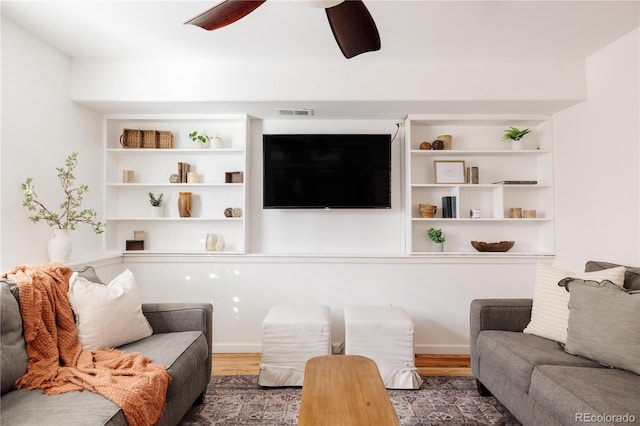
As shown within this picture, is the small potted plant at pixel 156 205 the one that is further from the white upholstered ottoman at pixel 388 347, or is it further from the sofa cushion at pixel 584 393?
the sofa cushion at pixel 584 393

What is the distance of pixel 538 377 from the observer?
168 centimetres

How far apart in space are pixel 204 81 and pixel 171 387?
232cm

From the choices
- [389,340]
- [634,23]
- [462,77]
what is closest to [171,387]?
[389,340]

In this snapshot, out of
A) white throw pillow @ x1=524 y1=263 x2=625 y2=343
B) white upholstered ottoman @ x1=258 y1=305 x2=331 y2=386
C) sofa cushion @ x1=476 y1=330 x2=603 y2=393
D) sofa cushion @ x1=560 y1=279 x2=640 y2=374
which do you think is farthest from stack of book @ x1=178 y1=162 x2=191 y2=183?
sofa cushion @ x1=560 y1=279 x2=640 y2=374

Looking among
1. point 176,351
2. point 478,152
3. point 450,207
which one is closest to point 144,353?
point 176,351

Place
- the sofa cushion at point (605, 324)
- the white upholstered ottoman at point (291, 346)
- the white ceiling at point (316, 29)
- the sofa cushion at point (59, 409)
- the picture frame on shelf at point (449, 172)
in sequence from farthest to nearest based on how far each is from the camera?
1. the picture frame on shelf at point (449, 172)
2. the white upholstered ottoman at point (291, 346)
3. the white ceiling at point (316, 29)
4. the sofa cushion at point (605, 324)
5. the sofa cushion at point (59, 409)

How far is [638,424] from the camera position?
49.4 inches

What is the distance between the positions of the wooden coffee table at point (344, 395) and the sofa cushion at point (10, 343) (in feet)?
4.04

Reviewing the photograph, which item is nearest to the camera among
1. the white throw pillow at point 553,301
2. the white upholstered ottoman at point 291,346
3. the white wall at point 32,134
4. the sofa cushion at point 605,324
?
the sofa cushion at point 605,324

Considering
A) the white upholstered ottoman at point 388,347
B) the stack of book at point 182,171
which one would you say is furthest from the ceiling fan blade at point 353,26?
the stack of book at point 182,171

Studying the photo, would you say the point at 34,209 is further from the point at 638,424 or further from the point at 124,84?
the point at 638,424

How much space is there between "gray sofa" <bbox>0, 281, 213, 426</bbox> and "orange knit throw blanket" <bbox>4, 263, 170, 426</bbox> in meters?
0.04

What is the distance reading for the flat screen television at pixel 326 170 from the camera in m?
3.27

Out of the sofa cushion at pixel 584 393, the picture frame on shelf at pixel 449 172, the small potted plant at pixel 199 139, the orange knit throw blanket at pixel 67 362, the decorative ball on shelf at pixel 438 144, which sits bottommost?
the sofa cushion at pixel 584 393
